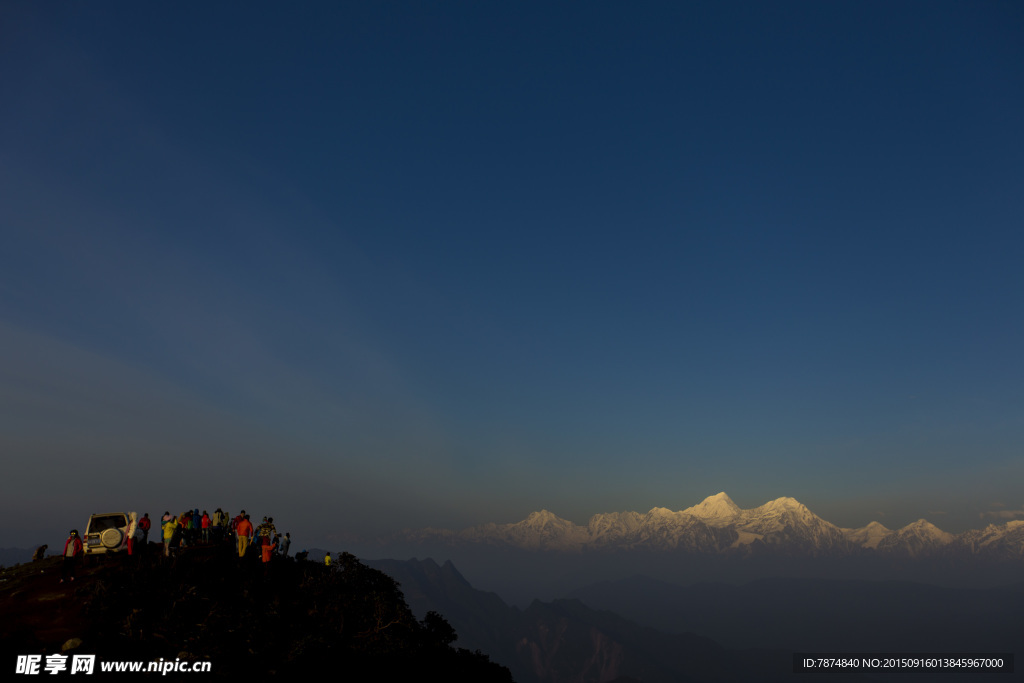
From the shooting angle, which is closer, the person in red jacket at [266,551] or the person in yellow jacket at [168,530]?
the person in yellow jacket at [168,530]

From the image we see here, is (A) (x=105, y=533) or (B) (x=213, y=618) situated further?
(A) (x=105, y=533)

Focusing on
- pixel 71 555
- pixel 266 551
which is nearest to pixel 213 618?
pixel 266 551

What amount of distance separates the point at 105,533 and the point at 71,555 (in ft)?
7.17

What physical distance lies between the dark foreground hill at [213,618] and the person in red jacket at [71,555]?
0.56 metres

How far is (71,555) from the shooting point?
108 ft

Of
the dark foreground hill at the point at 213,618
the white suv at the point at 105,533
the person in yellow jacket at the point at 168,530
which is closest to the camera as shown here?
the dark foreground hill at the point at 213,618

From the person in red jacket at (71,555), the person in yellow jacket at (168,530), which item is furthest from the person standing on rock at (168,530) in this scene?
the person in red jacket at (71,555)

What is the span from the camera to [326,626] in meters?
39.2

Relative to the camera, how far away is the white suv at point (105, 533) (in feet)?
114

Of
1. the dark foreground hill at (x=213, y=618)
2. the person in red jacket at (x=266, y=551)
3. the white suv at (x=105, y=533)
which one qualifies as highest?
the white suv at (x=105, y=533)

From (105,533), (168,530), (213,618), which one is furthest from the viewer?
(168,530)

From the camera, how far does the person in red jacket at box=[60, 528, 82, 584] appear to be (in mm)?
31922

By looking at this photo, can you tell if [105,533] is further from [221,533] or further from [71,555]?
[221,533]

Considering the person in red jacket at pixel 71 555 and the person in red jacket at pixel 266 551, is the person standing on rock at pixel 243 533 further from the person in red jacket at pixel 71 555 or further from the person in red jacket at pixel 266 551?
the person in red jacket at pixel 71 555
